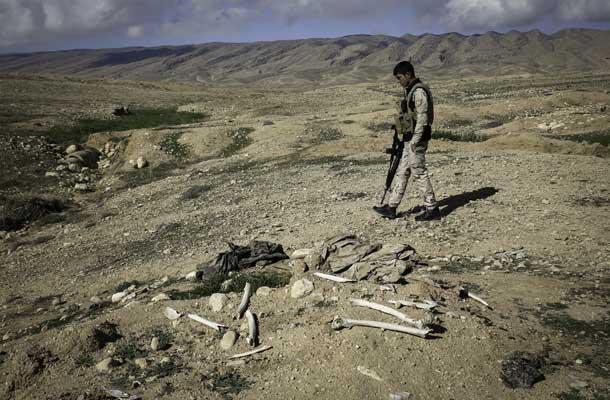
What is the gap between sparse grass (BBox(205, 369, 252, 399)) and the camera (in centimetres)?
416

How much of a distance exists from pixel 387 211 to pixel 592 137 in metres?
10.9

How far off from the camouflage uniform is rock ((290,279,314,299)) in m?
3.15

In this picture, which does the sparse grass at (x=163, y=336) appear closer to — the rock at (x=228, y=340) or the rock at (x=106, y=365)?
the rock at (x=106, y=365)

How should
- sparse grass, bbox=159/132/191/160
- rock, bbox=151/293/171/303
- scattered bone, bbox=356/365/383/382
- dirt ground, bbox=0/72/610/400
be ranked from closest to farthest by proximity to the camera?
scattered bone, bbox=356/365/383/382, dirt ground, bbox=0/72/610/400, rock, bbox=151/293/171/303, sparse grass, bbox=159/132/191/160

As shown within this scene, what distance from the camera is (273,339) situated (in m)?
4.81

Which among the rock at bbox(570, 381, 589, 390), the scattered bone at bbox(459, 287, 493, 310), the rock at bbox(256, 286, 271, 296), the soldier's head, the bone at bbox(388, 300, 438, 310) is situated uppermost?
the soldier's head

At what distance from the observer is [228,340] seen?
4.90 meters

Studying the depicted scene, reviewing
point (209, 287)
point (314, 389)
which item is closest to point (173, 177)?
point (209, 287)

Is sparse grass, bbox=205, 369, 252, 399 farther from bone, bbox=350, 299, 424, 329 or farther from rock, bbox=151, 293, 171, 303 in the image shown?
rock, bbox=151, 293, 171, 303

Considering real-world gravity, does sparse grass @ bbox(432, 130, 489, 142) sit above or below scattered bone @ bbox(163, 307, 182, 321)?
above

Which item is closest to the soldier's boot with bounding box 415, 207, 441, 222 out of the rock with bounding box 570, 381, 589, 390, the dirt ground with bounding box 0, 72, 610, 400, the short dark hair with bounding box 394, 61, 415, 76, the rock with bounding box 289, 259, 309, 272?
the dirt ground with bounding box 0, 72, 610, 400

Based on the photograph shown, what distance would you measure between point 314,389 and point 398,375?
2.63ft

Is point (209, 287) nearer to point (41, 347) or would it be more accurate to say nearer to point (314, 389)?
point (41, 347)

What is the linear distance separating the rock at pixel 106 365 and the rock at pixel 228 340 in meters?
1.15
